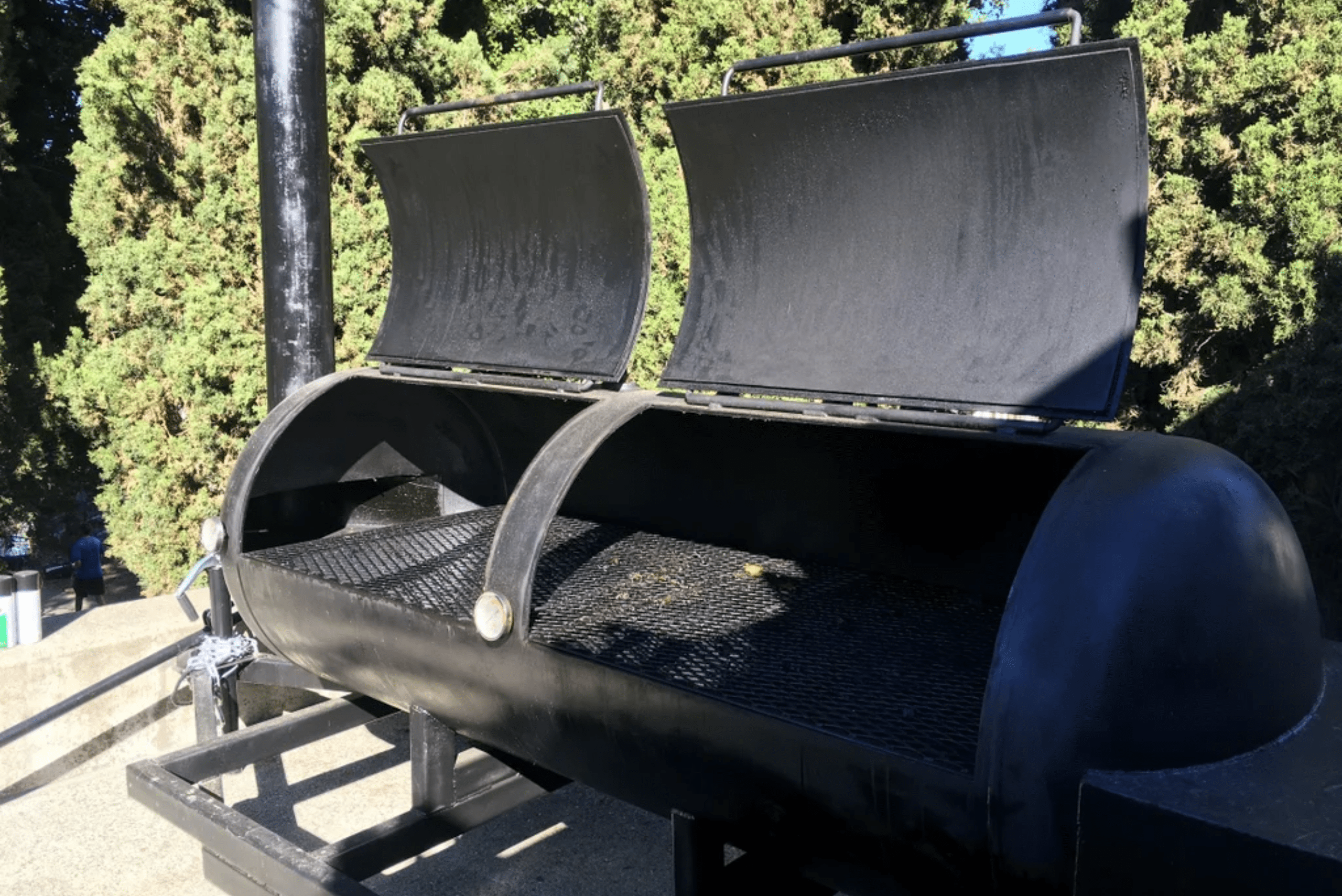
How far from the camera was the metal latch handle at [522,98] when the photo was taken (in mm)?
2475

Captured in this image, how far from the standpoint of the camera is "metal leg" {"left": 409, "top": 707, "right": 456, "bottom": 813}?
88.4 inches

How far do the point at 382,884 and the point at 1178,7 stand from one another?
312 inches

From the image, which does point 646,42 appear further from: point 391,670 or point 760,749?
point 760,749

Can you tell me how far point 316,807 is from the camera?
10.8 feet

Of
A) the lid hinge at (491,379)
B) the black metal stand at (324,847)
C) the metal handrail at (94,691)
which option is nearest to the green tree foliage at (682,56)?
the lid hinge at (491,379)

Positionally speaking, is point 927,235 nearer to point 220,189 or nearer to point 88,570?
point 220,189

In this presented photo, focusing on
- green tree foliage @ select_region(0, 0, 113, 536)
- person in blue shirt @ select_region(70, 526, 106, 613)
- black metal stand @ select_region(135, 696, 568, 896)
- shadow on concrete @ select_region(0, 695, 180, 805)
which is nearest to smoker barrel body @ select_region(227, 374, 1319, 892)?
black metal stand @ select_region(135, 696, 568, 896)

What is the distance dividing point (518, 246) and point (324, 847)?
5.46 ft

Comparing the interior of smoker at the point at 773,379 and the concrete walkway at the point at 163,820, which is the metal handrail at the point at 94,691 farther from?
the interior of smoker at the point at 773,379

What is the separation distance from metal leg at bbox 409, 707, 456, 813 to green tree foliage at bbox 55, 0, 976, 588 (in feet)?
15.8

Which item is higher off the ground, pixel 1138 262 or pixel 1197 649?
pixel 1138 262

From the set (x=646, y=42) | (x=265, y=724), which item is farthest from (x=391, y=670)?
(x=646, y=42)

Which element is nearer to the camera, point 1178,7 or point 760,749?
point 760,749

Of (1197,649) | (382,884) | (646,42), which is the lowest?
(382,884)
